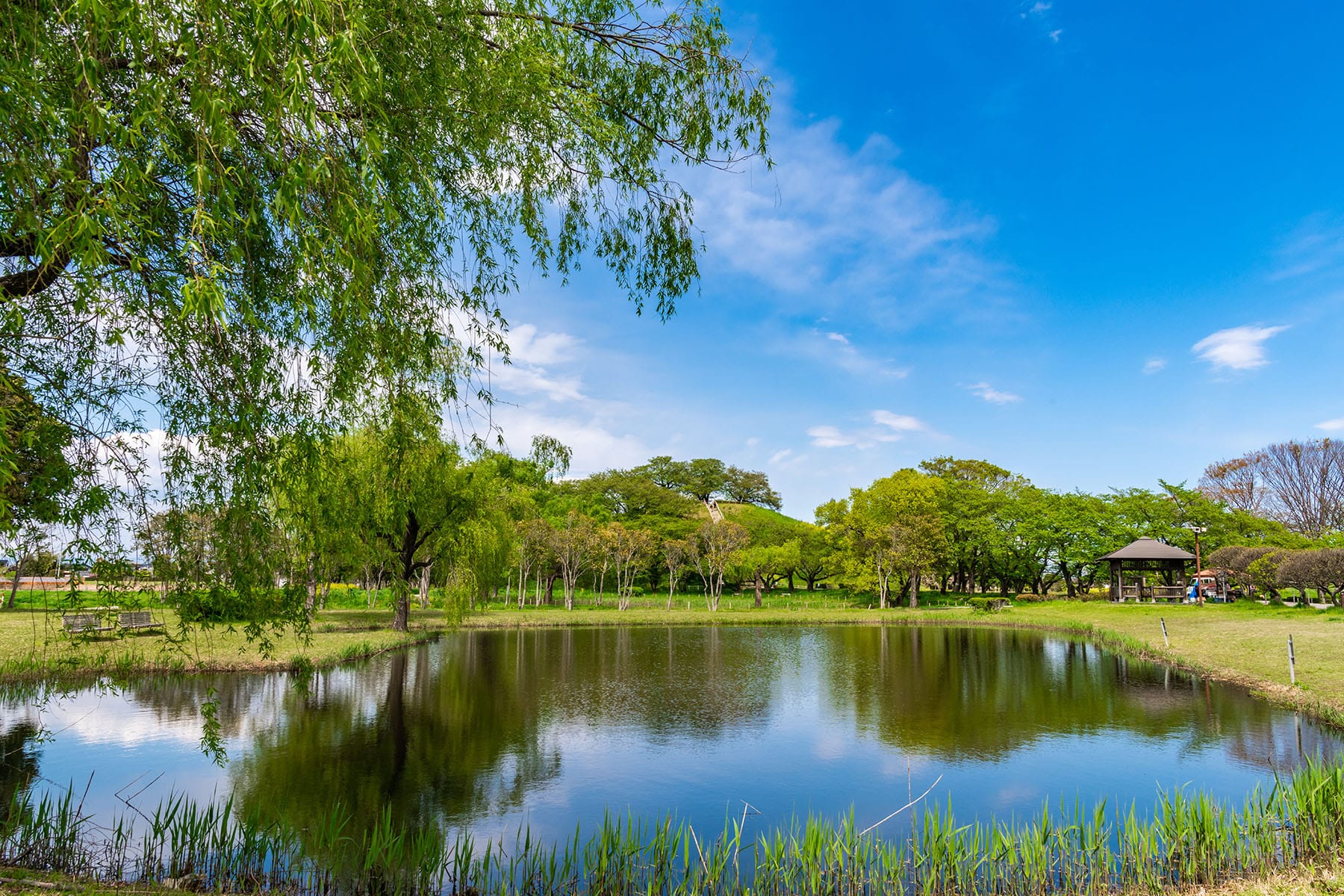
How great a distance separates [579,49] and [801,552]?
1667 inches

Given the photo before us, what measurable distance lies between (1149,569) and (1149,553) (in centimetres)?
312

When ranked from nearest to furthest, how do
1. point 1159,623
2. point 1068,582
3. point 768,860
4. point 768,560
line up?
point 768,860 < point 1159,623 < point 1068,582 < point 768,560

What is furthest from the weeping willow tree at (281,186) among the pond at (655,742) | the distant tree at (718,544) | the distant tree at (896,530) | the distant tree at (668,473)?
the distant tree at (668,473)

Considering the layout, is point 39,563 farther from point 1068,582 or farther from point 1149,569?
point 1068,582

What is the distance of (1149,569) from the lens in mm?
33188

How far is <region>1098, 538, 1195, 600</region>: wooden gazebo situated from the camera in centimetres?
3048

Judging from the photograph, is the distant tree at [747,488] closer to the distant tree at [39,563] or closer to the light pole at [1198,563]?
the light pole at [1198,563]

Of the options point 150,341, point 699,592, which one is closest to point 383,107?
point 150,341

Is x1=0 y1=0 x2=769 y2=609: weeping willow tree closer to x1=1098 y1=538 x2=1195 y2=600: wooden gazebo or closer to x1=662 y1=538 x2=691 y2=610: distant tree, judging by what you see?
x1=662 y1=538 x2=691 y2=610: distant tree

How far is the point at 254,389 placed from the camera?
3998 mm

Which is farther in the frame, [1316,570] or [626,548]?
[626,548]

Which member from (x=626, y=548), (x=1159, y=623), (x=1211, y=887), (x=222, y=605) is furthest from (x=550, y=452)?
(x=626, y=548)

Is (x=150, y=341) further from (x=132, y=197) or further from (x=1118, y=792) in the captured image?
(x=1118, y=792)

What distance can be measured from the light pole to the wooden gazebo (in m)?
0.46
